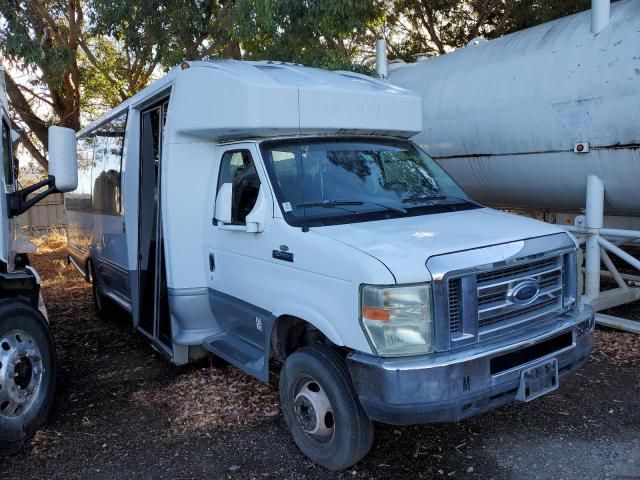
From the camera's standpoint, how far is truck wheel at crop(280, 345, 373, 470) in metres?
3.59

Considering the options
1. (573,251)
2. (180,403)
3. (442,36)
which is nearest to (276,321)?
(180,403)

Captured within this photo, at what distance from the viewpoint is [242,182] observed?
15.0 feet

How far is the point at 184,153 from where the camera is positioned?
193 inches

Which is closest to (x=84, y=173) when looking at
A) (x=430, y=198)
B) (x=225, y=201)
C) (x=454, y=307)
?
(x=225, y=201)

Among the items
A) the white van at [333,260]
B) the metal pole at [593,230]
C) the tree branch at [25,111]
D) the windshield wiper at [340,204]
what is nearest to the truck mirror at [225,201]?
the white van at [333,260]

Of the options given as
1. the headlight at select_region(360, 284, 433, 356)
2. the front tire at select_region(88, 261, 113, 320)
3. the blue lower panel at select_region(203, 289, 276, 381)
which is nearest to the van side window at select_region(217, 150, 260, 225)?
the blue lower panel at select_region(203, 289, 276, 381)

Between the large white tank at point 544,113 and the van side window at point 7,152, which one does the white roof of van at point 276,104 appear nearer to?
the van side window at point 7,152

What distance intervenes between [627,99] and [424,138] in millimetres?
2840

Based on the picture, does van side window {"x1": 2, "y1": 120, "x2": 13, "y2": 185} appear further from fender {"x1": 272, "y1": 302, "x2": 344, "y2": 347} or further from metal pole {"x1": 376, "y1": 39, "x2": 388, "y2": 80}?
metal pole {"x1": 376, "y1": 39, "x2": 388, "y2": 80}

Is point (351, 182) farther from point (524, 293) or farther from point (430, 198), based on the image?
point (524, 293)

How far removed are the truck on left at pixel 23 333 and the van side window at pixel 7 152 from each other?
0.14 metres

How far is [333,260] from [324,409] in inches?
38.7

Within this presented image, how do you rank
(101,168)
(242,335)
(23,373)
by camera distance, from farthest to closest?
(101,168), (242,335), (23,373)

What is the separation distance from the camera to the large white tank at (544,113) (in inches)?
230
